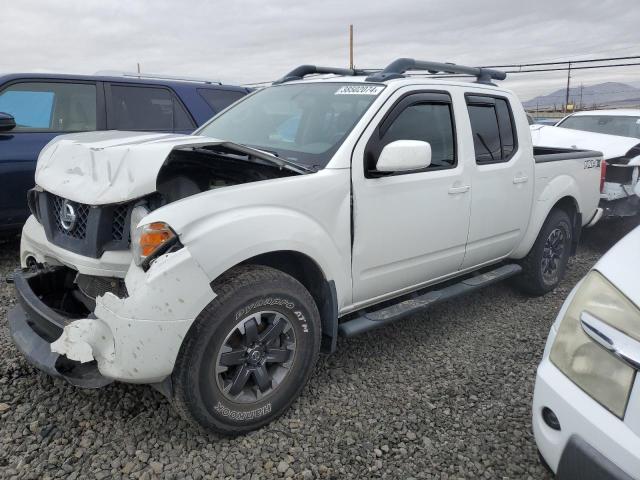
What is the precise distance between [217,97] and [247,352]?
4.43m

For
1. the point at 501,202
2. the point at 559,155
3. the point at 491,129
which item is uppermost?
the point at 491,129

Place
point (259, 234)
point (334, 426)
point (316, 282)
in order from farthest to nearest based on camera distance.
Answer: point (316, 282), point (334, 426), point (259, 234)

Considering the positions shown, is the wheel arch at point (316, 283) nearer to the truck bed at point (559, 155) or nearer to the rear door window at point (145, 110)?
the truck bed at point (559, 155)

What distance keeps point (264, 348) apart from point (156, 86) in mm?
4260

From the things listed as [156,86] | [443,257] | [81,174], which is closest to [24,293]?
[81,174]

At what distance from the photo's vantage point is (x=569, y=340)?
65.9 inches

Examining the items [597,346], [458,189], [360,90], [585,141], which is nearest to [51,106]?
[360,90]

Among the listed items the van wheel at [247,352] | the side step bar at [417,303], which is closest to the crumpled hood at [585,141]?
the side step bar at [417,303]

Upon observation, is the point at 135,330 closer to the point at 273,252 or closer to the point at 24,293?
the point at 273,252

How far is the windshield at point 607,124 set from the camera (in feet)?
24.7

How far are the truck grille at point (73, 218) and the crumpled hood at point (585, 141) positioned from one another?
5.27m

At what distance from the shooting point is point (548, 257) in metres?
4.42

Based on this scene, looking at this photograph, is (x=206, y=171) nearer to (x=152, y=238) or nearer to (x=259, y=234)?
(x=259, y=234)

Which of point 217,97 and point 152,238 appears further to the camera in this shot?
point 217,97
